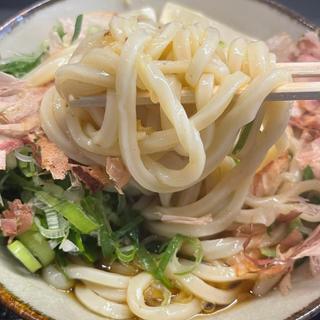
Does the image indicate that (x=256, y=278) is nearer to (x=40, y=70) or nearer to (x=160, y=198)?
(x=160, y=198)

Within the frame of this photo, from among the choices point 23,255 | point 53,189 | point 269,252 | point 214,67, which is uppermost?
point 214,67

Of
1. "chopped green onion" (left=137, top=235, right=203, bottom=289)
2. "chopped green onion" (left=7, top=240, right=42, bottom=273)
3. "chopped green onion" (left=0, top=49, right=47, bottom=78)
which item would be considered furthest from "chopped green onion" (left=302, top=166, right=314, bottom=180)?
"chopped green onion" (left=0, top=49, right=47, bottom=78)

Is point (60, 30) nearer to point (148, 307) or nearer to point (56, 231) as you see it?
point (56, 231)

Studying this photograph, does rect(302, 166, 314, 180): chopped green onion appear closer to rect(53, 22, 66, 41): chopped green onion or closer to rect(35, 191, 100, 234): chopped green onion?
rect(35, 191, 100, 234): chopped green onion

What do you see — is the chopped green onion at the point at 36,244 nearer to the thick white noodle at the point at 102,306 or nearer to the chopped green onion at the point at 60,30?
the thick white noodle at the point at 102,306

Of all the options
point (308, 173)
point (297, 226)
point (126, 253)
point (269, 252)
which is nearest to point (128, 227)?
point (126, 253)

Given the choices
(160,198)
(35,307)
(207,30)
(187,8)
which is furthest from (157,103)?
(187,8)

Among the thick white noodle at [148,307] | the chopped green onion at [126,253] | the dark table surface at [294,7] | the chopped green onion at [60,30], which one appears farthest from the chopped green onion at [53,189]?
the dark table surface at [294,7]
